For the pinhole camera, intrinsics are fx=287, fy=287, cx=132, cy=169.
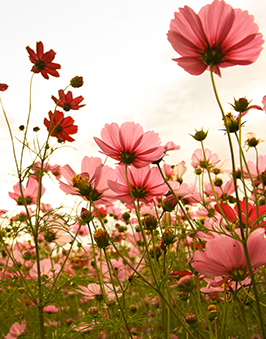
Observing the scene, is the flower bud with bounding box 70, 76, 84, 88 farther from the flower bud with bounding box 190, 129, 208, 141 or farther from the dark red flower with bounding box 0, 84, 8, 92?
the flower bud with bounding box 190, 129, 208, 141

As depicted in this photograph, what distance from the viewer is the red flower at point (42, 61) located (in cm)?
88

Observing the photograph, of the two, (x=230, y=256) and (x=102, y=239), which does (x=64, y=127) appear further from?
(x=230, y=256)

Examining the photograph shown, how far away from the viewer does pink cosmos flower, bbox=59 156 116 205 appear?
0.56 metres

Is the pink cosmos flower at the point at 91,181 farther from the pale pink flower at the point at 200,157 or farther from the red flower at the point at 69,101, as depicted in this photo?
the pale pink flower at the point at 200,157

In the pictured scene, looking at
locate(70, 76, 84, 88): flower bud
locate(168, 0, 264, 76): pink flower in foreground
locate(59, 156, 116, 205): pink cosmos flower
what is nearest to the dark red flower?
locate(70, 76, 84, 88): flower bud

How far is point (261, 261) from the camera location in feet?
1.21

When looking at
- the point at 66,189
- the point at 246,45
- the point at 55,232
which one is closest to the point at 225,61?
the point at 246,45

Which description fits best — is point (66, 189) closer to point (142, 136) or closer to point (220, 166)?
point (142, 136)

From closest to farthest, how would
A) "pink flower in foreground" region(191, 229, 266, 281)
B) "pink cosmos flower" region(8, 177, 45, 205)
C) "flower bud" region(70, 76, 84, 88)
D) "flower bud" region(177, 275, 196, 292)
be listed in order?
"pink flower in foreground" region(191, 229, 266, 281) → "flower bud" region(177, 275, 196, 292) → "flower bud" region(70, 76, 84, 88) → "pink cosmos flower" region(8, 177, 45, 205)

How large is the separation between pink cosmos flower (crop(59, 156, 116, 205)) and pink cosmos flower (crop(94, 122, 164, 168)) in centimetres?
7

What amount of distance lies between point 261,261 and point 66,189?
0.40 m

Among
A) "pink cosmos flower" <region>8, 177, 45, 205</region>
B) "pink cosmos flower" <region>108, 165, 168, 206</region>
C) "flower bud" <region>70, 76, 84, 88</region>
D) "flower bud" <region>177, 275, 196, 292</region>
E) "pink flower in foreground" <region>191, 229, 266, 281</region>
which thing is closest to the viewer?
"pink flower in foreground" <region>191, 229, 266, 281</region>

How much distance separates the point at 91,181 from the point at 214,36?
351mm

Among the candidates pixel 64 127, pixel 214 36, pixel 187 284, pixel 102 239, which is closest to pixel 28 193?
pixel 64 127
